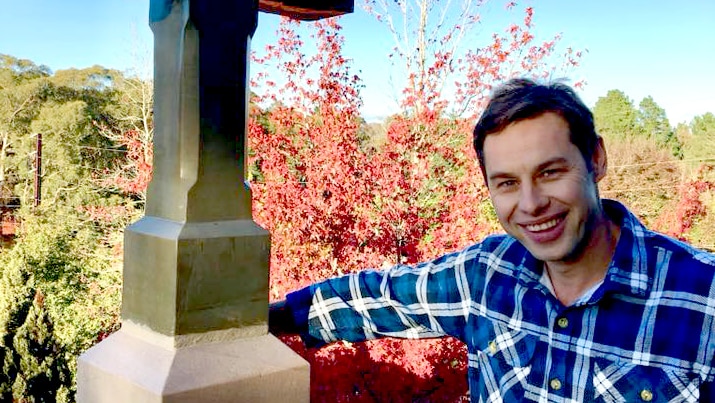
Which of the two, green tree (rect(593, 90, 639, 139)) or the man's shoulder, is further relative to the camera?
green tree (rect(593, 90, 639, 139))

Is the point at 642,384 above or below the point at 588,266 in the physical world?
below

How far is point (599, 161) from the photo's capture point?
134 cm

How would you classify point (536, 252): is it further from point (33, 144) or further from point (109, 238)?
point (33, 144)

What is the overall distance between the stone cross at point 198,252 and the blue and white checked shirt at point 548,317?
1.34ft

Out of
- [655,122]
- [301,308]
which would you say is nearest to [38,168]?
[301,308]

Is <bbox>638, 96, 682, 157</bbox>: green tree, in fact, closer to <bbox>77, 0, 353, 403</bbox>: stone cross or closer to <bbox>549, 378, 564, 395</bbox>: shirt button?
<bbox>549, 378, 564, 395</bbox>: shirt button

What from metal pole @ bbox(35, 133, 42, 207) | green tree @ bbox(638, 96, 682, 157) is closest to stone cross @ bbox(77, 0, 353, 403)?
metal pole @ bbox(35, 133, 42, 207)

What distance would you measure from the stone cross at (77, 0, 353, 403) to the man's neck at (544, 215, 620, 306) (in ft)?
2.00

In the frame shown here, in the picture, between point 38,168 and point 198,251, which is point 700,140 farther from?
point 198,251

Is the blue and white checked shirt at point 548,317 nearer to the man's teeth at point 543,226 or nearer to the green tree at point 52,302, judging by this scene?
the man's teeth at point 543,226

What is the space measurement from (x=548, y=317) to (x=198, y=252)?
2.50ft

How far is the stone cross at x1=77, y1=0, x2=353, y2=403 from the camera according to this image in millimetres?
995

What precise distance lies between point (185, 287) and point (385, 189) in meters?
3.97

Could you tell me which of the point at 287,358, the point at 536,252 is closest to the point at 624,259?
the point at 536,252
